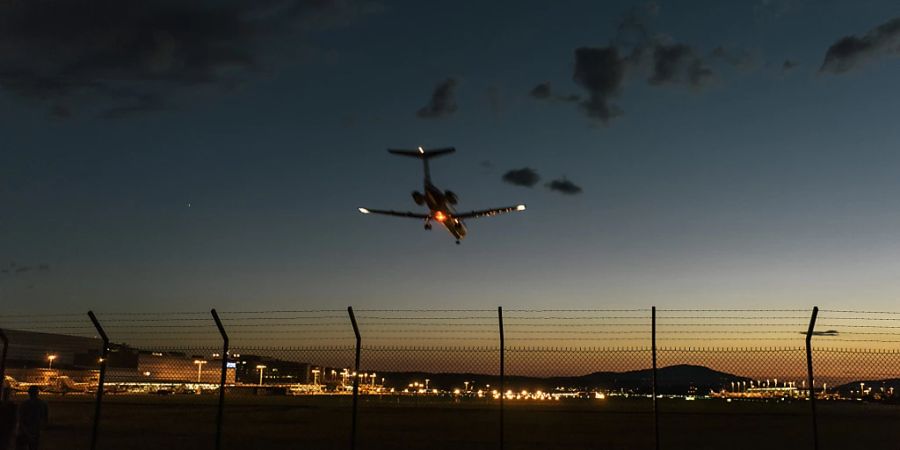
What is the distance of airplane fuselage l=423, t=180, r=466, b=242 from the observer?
3912cm

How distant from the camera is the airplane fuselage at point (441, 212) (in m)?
39.1

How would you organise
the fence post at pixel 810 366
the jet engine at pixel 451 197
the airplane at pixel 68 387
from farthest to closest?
the airplane at pixel 68 387 < the jet engine at pixel 451 197 < the fence post at pixel 810 366

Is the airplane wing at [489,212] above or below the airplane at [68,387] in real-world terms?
above

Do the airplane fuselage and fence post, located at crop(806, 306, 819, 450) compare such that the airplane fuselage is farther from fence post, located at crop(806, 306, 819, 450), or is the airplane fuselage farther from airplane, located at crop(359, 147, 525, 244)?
fence post, located at crop(806, 306, 819, 450)

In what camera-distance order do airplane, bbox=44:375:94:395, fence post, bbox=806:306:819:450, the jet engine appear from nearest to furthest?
fence post, bbox=806:306:819:450
the jet engine
airplane, bbox=44:375:94:395

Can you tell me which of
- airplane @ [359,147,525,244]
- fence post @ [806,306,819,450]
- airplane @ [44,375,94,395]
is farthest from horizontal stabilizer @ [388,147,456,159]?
Result: airplane @ [44,375,94,395]

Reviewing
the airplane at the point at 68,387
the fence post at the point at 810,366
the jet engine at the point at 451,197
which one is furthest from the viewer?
the airplane at the point at 68,387

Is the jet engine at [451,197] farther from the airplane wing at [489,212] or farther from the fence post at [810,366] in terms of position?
the fence post at [810,366]

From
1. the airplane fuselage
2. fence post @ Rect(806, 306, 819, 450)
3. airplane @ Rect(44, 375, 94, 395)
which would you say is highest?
the airplane fuselage

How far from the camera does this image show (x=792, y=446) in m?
23.3

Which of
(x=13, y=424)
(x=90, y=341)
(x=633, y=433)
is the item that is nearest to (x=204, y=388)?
(x=90, y=341)

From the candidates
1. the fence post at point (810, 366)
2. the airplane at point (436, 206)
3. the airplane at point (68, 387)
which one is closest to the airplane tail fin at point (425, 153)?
the airplane at point (436, 206)

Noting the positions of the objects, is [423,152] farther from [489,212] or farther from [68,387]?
[68,387]

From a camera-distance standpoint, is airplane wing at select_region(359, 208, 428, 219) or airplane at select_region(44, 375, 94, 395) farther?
airplane at select_region(44, 375, 94, 395)
